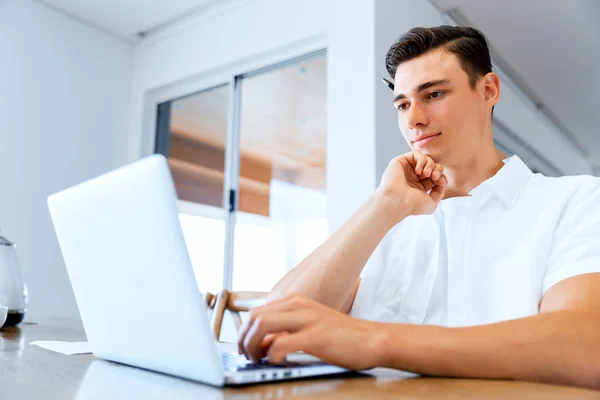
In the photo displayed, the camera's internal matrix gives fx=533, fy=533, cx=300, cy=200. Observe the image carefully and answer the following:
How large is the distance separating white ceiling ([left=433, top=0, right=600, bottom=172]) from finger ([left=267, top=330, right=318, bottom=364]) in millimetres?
2978

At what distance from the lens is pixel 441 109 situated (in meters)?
1.23

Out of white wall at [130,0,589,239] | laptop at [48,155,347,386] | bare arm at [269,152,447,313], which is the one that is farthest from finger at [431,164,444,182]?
white wall at [130,0,589,239]

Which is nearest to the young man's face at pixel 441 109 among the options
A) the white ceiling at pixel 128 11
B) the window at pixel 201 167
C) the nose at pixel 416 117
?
the nose at pixel 416 117

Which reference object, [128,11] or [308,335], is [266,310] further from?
[128,11]

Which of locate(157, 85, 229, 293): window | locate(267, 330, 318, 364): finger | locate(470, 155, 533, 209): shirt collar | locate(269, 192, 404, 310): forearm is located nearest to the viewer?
locate(267, 330, 318, 364): finger

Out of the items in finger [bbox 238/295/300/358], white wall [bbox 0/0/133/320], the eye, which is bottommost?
finger [bbox 238/295/300/358]

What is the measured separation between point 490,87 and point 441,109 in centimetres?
20

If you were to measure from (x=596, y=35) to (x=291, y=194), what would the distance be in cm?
228

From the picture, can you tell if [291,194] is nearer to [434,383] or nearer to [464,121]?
[464,121]

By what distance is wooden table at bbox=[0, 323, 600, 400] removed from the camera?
0.47m

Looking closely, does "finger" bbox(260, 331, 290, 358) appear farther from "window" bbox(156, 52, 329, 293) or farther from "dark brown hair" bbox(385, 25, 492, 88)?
"window" bbox(156, 52, 329, 293)

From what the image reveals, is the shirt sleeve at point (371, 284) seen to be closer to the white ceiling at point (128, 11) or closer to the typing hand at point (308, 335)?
the typing hand at point (308, 335)

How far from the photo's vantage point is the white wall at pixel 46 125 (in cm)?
320

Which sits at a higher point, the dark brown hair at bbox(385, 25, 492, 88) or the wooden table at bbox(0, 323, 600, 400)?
the dark brown hair at bbox(385, 25, 492, 88)
